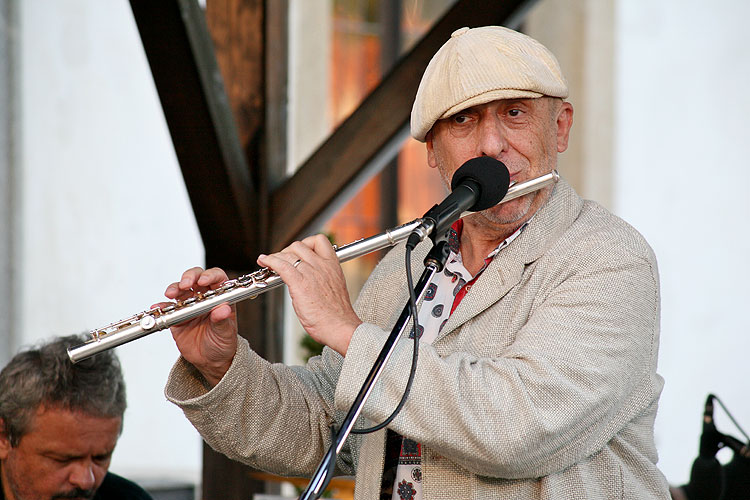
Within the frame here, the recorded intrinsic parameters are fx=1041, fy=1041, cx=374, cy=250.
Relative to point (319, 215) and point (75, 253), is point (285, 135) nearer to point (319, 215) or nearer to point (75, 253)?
point (319, 215)

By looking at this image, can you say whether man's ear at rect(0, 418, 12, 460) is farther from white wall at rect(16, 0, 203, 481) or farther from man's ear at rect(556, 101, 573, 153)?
white wall at rect(16, 0, 203, 481)

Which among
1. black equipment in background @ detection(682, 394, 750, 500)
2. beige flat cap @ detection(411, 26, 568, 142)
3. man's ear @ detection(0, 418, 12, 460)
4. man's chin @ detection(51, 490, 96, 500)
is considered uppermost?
beige flat cap @ detection(411, 26, 568, 142)

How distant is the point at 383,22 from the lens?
6.70 m

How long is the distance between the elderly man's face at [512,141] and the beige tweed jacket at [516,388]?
5 centimetres

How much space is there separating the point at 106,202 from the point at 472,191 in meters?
4.04

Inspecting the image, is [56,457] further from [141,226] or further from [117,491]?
[141,226]

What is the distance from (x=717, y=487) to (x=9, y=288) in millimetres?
3596

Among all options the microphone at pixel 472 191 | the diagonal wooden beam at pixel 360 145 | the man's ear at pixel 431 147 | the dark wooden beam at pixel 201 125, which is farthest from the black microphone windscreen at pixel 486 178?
the dark wooden beam at pixel 201 125

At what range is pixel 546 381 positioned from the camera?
1.47 meters

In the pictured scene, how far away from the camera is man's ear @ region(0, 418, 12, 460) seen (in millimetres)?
2389

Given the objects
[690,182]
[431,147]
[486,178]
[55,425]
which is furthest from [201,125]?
[690,182]

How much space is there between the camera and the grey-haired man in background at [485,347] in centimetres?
147

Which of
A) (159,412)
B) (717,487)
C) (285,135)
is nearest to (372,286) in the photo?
(717,487)

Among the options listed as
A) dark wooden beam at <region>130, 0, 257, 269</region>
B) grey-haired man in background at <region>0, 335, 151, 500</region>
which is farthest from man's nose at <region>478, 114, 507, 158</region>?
dark wooden beam at <region>130, 0, 257, 269</region>
